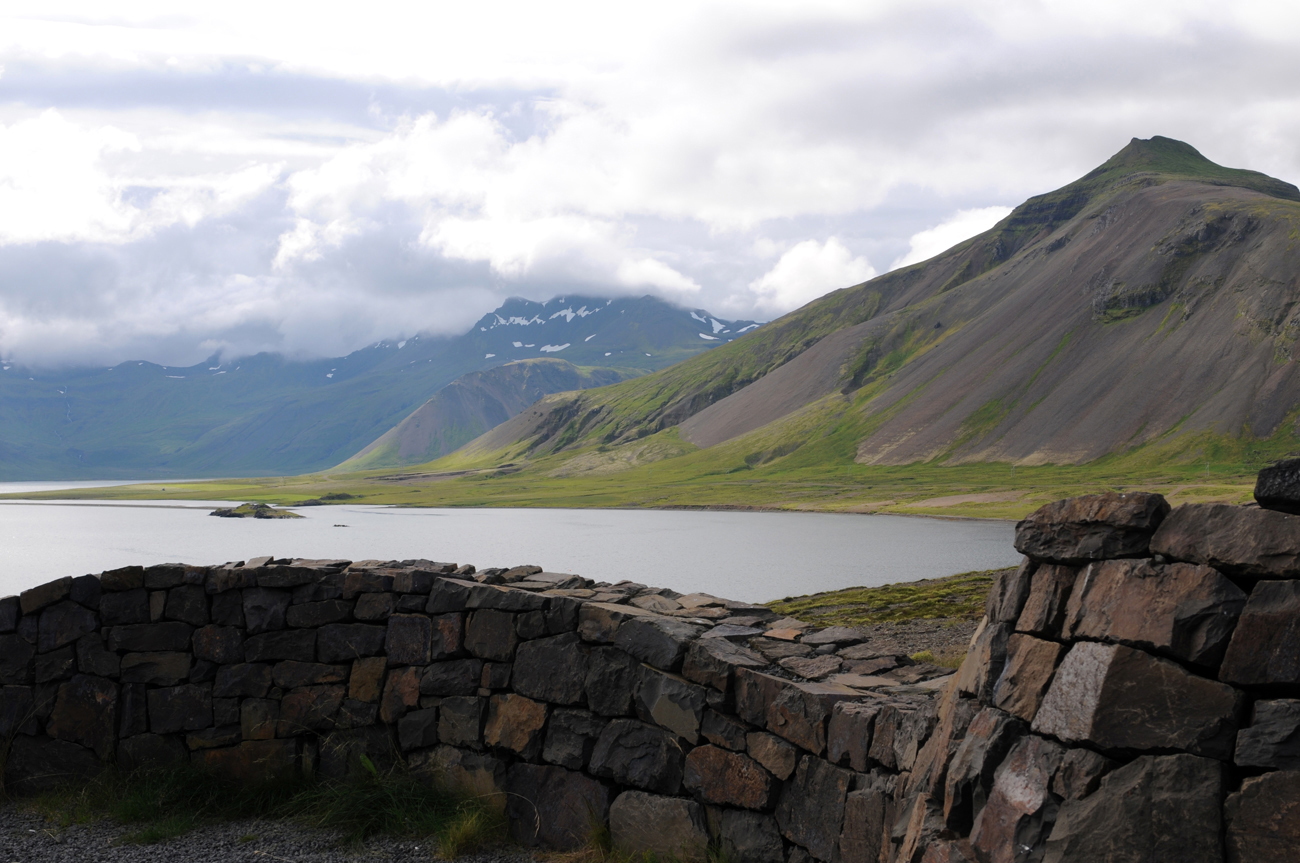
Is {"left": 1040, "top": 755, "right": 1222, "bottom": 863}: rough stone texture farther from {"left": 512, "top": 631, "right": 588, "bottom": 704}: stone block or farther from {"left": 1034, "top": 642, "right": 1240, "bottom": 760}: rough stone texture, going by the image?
{"left": 512, "top": 631, "right": 588, "bottom": 704}: stone block

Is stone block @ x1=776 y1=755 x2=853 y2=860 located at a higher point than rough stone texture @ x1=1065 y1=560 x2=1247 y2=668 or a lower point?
lower

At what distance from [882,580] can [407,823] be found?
44.0 meters

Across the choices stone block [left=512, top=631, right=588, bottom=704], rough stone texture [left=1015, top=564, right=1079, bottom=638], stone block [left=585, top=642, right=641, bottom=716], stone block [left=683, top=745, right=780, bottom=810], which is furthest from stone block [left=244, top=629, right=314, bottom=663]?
rough stone texture [left=1015, top=564, right=1079, bottom=638]

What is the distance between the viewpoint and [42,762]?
11281 mm

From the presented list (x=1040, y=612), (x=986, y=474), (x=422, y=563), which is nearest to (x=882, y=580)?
(x=422, y=563)

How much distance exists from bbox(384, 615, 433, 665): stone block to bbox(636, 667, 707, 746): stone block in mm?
2915

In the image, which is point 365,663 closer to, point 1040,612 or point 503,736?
point 503,736

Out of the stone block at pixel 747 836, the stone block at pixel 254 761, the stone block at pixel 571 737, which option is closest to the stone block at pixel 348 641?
the stone block at pixel 254 761

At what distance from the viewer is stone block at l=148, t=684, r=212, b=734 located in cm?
1120

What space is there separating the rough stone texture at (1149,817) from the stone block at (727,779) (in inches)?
136

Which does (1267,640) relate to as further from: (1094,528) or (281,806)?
(281,806)

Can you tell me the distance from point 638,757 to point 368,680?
374 centimetres

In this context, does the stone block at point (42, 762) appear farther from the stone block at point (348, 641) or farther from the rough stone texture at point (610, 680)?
the rough stone texture at point (610, 680)

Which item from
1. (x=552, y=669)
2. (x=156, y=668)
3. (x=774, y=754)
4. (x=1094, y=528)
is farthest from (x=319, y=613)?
(x=1094, y=528)
